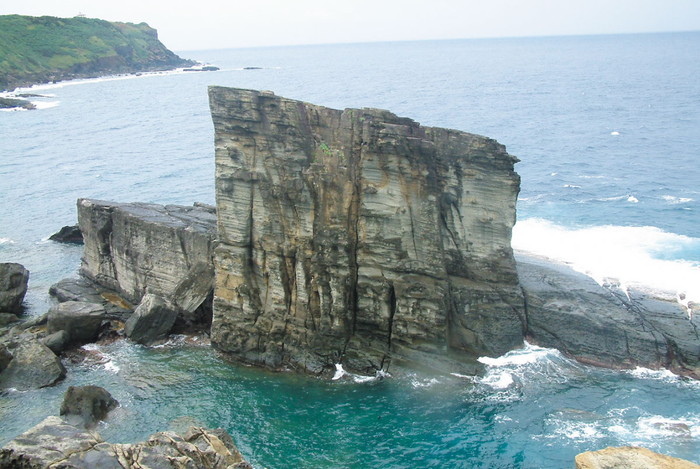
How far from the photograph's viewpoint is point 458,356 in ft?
113

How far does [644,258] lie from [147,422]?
36.2m

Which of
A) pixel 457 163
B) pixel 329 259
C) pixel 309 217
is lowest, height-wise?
pixel 329 259

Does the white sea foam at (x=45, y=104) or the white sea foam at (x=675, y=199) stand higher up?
the white sea foam at (x=45, y=104)

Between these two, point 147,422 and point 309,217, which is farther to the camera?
point 309,217

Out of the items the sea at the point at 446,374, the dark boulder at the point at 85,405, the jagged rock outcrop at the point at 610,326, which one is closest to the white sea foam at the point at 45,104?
the sea at the point at 446,374

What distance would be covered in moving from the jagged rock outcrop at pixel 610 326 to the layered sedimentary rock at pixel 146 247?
21394 mm

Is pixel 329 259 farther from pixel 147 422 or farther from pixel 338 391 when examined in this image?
pixel 147 422

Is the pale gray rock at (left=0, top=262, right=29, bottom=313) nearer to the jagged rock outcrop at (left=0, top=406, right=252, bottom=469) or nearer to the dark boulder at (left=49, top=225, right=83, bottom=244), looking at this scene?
the dark boulder at (left=49, top=225, right=83, bottom=244)

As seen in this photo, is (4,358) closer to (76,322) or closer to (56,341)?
(56,341)

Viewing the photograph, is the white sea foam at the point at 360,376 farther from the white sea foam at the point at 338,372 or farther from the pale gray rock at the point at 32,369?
the pale gray rock at the point at 32,369

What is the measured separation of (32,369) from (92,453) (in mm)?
17858

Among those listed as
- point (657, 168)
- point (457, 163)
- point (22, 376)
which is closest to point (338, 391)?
point (457, 163)

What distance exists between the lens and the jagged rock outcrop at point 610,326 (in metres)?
33.3

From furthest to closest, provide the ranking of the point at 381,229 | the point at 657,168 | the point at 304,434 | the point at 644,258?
the point at 657,168 < the point at 644,258 < the point at 381,229 < the point at 304,434
